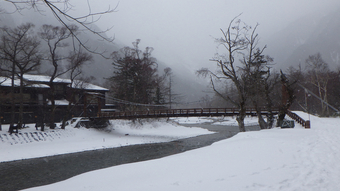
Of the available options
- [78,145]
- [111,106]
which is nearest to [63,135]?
[78,145]

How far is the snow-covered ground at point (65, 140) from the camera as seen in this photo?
16609 mm

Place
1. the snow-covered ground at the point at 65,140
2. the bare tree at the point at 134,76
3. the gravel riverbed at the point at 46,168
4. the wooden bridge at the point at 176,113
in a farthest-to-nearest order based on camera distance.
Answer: the bare tree at the point at 134,76 < the wooden bridge at the point at 176,113 < the snow-covered ground at the point at 65,140 < the gravel riverbed at the point at 46,168

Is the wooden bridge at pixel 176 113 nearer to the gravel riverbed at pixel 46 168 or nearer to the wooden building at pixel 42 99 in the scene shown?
the wooden building at pixel 42 99

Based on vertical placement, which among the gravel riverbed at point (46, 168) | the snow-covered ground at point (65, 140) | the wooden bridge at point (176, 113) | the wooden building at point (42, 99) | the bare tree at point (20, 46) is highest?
the bare tree at point (20, 46)

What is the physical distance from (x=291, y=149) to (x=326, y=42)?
121891 millimetres

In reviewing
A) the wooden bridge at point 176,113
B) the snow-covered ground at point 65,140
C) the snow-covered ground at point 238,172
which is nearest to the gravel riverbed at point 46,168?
the snow-covered ground at point 65,140

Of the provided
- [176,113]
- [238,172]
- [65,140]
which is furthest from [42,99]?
[238,172]

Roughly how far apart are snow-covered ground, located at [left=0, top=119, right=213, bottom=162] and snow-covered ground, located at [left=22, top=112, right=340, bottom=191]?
44.1 feet

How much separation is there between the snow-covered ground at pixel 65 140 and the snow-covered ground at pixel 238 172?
13435 millimetres

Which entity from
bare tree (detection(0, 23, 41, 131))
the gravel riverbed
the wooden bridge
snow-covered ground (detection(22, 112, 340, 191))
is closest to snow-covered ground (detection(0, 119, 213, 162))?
the gravel riverbed

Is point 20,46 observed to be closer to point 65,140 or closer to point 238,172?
point 65,140

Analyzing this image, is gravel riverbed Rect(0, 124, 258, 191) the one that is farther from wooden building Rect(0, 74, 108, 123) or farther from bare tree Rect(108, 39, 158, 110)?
bare tree Rect(108, 39, 158, 110)

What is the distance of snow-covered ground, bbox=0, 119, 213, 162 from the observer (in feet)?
54.5

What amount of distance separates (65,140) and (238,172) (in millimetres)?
19908
